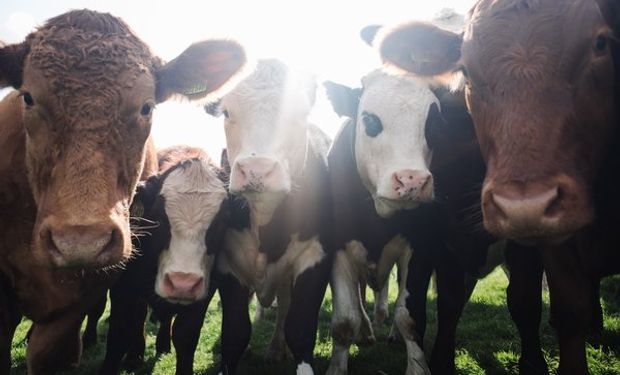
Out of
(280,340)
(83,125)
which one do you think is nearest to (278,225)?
(280,340)

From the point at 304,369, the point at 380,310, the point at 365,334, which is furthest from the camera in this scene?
the point at 380,310

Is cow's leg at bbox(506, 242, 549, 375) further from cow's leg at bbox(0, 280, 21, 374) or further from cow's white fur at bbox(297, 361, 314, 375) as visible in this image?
cow's leg at bbox(0, 280, 21, 374)

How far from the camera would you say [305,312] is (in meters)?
4.07

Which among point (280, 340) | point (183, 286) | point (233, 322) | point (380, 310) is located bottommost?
point (380, 310)

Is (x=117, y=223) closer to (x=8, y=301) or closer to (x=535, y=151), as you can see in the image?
(x=8, y=301)

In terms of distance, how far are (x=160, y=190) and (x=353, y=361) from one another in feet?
8.13

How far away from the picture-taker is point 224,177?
4.78 m

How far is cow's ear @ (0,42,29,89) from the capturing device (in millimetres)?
2930

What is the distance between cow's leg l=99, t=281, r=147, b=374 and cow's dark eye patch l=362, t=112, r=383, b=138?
8.04ft

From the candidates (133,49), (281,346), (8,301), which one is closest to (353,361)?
(281,346)

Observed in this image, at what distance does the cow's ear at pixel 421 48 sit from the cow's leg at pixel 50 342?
291 cm

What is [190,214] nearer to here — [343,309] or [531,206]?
[343,309]

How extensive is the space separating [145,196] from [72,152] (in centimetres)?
190

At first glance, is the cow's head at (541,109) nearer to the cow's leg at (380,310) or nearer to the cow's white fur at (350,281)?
the cow's white fur at (350,281)
